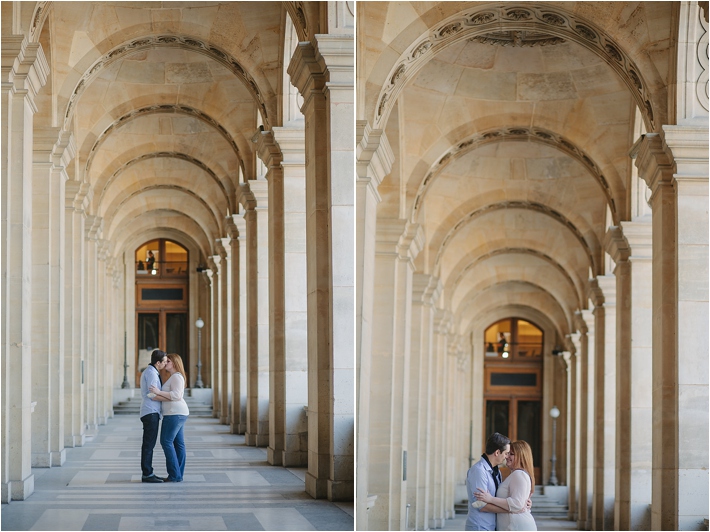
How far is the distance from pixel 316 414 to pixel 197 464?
14.3 feet

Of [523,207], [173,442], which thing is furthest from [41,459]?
[523,207]

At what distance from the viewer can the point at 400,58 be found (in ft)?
43.0

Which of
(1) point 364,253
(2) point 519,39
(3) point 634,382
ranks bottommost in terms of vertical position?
(3) point 634,382

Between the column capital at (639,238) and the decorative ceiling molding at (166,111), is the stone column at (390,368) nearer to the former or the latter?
the column capital at (639,238)

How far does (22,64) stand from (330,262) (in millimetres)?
4018

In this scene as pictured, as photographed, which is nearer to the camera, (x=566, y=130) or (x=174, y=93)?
(x=566, y=130)

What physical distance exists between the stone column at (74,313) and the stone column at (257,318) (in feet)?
10.4

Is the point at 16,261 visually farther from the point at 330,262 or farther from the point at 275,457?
the point at 275,457

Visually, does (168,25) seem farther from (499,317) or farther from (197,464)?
(499,317)

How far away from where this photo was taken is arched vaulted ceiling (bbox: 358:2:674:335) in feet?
43.0

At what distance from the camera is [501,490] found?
7.34 m

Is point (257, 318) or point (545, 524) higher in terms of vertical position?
point (257, 318)

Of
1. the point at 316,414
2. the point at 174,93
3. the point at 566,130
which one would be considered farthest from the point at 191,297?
the point at 316,414

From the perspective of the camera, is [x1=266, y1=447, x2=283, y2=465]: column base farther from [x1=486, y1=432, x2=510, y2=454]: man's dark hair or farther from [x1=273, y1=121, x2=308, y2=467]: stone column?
[x1=486, y1=432, x2=510, y2=454]: man's dark hair
